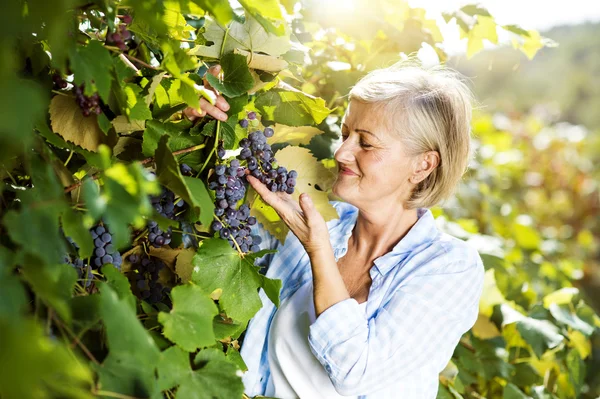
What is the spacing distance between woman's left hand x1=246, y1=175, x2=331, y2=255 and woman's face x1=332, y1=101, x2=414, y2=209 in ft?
0.68

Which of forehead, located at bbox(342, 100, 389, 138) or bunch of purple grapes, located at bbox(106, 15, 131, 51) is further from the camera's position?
forehead, located at bbox(342, 100, 389, 138)

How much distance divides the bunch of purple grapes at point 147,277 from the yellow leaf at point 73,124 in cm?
26

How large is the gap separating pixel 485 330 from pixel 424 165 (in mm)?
647

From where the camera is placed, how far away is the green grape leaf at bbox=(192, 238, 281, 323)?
39.6 inches

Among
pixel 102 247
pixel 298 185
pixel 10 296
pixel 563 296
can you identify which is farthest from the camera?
pixel 563 296

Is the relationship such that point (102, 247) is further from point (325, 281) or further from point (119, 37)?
point (325, 281)

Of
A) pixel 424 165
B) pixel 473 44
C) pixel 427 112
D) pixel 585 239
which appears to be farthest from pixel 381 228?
pixel 585 239

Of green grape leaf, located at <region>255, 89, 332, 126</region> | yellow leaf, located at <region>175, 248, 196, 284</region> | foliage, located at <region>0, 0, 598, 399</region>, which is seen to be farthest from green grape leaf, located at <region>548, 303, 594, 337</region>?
yellow leaf, located at <region>175, 248, 196, 284</region>

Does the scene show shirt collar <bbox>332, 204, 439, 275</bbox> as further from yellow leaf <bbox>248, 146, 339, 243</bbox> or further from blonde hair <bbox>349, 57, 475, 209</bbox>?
yellow leaf <bbox>248, 146, 339, 243</bbox>

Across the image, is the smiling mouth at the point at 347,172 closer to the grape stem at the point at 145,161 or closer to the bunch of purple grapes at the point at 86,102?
the grape stem at the point at 145,161

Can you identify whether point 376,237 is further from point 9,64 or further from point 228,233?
point 9,64

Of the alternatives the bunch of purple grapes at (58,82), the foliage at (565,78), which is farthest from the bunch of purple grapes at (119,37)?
the foliage at (565,78)

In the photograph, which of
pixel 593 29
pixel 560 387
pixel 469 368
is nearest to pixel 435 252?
pixel 469 368

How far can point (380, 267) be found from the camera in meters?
1.39
